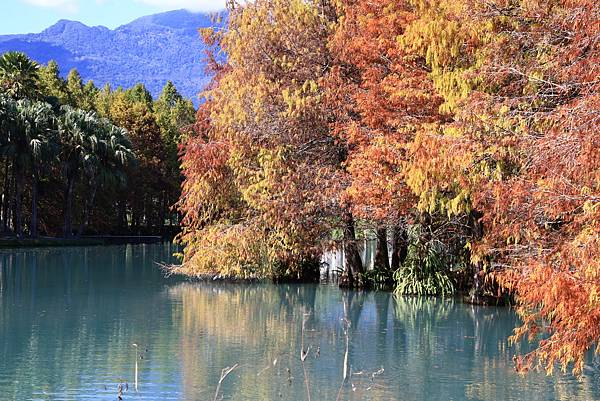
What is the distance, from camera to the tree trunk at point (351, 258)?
26328 millimetres

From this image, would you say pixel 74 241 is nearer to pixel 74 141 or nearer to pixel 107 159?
pixel 107 159

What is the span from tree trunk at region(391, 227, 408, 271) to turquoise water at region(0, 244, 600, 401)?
2044 mm

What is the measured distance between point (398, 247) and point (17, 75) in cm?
3427

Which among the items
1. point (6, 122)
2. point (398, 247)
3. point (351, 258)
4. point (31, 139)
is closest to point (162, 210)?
point (31, 139)

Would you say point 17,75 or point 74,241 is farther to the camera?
point 74,241

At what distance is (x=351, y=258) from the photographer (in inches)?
1070

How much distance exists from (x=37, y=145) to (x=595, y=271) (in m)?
43.2

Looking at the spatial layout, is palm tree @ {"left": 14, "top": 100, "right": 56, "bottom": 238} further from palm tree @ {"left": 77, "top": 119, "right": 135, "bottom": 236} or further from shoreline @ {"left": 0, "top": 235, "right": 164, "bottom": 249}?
palm tree @ {"left": 77, "top": 119, "right": 135, "bottom": 236}

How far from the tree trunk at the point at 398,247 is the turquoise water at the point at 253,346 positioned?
80.5 inches

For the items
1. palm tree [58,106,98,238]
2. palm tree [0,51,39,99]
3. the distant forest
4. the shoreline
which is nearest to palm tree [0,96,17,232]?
the distant forest

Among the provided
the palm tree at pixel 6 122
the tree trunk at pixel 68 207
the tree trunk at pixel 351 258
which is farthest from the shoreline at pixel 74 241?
the tree trunk at pixel 351 258

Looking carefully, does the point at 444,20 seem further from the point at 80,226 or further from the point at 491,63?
the point at 80,226

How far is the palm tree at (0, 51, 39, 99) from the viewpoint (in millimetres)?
51781

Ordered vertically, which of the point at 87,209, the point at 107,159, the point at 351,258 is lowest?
the point at 351,258
